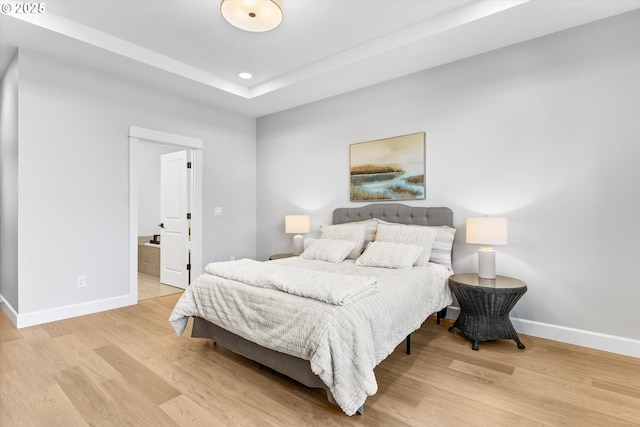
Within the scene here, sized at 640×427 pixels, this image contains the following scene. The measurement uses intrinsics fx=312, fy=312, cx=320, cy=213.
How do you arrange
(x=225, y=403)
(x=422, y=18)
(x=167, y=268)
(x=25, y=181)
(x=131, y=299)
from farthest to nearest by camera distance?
(x=167, y=268), (x=131, y=299), (x=25, y=181), (x=422, y=18), (x=225, y=403)

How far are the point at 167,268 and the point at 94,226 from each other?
1.56 metres

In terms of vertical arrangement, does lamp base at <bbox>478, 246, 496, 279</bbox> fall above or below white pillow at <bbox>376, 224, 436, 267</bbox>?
below

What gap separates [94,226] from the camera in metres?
3.45

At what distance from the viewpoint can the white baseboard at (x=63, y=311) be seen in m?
3.02

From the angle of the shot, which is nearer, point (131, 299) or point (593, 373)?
point (593, 373)

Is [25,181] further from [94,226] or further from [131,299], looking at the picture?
[131,299]

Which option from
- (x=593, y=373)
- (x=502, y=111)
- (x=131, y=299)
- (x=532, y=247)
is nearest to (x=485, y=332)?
(x=593, y=373)

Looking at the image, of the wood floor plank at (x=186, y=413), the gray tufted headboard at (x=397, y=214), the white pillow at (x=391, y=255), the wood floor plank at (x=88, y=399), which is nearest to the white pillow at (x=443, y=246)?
the gray tufted headboard at (x=397, y=214)

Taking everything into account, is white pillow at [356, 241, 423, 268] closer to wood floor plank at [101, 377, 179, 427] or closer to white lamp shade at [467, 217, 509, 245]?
white lamp shade at [467, 217, 509, 245]

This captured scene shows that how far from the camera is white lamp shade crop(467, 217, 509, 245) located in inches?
107

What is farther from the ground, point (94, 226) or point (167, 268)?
point (94, 226)

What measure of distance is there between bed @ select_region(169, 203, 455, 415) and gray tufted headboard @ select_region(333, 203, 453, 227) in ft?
0.08

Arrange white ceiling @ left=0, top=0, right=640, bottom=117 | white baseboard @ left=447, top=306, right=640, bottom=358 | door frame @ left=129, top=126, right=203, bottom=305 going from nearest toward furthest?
white baseboard @ left=447, top=306, right=640, bottom=358, white ceiling @ left=0, top=0, right=640, bottom=117, door frame @ left=129, top=126, right=203, bottom=305

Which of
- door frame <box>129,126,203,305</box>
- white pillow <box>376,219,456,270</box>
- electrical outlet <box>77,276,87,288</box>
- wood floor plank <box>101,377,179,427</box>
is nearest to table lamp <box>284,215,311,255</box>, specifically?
door frame <box>129,126,203,305</box>
